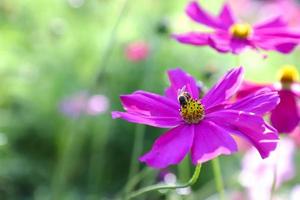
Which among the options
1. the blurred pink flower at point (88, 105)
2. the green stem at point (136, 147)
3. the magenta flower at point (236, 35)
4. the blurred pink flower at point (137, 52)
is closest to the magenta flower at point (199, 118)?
the magenta flower at point (236, 35)

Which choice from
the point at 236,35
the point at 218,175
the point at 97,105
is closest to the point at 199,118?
the point at 218,175

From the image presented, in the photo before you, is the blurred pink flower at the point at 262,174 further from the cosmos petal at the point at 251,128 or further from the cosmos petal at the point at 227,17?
the cosmos petal at the point at 251,128

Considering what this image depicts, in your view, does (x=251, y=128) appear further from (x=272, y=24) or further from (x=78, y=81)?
(x=78, y=81)

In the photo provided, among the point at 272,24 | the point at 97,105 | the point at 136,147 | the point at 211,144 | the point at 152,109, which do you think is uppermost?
the point at 97,105

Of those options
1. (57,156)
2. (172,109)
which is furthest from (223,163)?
(172,109)

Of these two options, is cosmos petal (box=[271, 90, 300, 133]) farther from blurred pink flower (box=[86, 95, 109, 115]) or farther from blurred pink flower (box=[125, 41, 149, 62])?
blurred pink flower (box=[125, 41, 149, 62])
